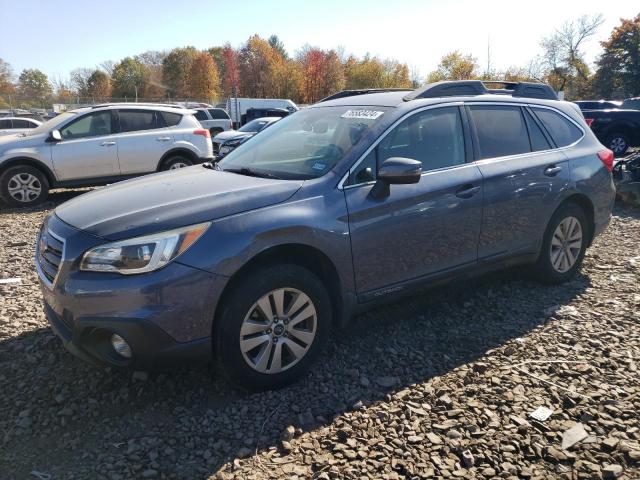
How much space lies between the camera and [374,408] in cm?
298

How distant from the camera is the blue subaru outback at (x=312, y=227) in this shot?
9.01ft

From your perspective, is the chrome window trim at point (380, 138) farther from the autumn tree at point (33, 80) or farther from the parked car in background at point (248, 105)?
the autumn tree at point (33, 80)

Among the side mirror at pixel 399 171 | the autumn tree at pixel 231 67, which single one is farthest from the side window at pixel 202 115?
the autumn tree at pixel 231 67

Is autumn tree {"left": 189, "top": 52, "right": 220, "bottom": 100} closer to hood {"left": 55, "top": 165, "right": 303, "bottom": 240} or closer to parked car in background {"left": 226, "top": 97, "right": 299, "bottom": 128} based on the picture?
parked car in background {"left": 226, "top": 97, "right": 299, "bottom": 128}

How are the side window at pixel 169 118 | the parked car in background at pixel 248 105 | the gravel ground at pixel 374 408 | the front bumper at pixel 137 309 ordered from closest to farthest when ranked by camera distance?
1. the gravel ground at pixel 374 408
2. the front bumper at pixel 137 309
3. the side window at pixel 169 118
4. the parked car in background at pixel 248 105

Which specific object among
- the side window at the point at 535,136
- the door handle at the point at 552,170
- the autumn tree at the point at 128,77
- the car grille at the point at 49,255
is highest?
the autumn tree at the point at 128,77

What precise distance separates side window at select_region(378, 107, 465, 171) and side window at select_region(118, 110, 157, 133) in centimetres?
744

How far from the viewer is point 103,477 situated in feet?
8.09

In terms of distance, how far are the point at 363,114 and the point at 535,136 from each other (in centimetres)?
173

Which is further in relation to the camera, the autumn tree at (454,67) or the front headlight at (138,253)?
the autumn tree at (454,67)

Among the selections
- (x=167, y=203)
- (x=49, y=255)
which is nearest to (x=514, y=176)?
(x=167, y=203)

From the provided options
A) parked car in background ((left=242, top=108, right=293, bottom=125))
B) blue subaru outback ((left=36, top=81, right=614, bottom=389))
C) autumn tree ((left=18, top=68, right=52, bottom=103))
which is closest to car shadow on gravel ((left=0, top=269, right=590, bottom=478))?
blue subaru outback ((left=36, top=81, right=614, bottom=389))

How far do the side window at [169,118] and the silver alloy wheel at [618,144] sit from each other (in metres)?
13.3

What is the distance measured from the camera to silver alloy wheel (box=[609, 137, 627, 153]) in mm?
16328
